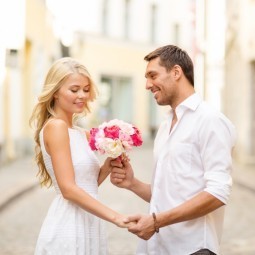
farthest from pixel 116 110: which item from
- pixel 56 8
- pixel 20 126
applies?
pixel 20 126

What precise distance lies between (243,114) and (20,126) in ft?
20.5

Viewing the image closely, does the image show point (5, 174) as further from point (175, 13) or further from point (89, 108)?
point (175, 13)

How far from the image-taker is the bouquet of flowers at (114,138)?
11.9 feet

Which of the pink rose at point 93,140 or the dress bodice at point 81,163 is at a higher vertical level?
the pink rose at point 93,140

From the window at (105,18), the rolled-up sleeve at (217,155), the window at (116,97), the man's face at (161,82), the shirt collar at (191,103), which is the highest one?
the window at (105,18)

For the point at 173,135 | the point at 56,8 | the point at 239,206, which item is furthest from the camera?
the point at 56,8

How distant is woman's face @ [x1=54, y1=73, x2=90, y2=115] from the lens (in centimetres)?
372

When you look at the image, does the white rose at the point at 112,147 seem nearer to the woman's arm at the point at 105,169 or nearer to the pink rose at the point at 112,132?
the pink rose at the point at 112,132

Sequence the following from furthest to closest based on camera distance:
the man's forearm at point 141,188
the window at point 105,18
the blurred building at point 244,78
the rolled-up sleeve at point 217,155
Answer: the window at point 105,18
the blurred building at point 244,78
the man's forearm at point 141,188
the rolled-up sleeve at point 217,155

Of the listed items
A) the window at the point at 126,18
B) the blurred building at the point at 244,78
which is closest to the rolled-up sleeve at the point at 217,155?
the blurred building at the point at 244,78

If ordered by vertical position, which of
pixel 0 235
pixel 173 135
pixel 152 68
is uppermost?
pixel 152 68

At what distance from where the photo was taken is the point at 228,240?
8531 millimetres

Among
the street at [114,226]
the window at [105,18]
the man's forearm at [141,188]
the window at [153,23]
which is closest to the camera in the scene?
the man's forearm at [141,188]

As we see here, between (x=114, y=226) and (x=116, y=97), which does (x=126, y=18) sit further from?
(x=114, y=226)
